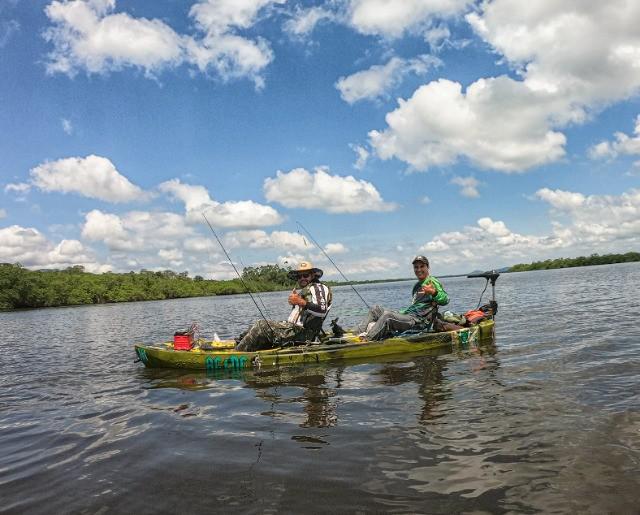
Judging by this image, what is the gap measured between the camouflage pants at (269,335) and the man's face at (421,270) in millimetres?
3681

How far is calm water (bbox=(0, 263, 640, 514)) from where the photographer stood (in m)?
4.53

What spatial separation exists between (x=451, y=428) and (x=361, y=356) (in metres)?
6.21

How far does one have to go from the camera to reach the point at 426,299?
44.0 feet

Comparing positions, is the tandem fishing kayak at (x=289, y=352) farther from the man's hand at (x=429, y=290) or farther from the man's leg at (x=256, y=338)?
the man's hand at (x=429, y=290)

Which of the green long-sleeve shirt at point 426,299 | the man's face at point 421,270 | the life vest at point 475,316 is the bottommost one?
the life vest at point 475,316

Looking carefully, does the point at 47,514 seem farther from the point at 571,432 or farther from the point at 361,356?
the point at 361,356

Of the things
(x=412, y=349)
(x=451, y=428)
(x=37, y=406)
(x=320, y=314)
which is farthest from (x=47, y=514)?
(x=412, y=349)

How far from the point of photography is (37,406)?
30.6 ft

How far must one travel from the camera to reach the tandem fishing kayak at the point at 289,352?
11828 millimetres

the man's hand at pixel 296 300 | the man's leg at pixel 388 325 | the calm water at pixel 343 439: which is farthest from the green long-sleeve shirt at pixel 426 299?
the man's hand at pixel 296 300

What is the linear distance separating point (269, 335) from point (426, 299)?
4.84 metres

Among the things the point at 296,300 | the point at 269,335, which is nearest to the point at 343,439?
the point at 296,300

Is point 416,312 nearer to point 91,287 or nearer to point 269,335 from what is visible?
point 269,335

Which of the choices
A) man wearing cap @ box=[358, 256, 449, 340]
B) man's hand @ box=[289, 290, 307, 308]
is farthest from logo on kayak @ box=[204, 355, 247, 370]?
man wearing cap @ box=[358, 256, 449, 340]
